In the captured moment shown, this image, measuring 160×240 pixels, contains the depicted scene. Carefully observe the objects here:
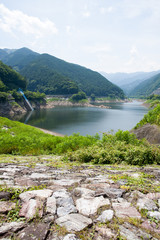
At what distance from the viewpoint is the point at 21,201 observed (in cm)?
379

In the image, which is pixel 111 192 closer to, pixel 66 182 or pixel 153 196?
pixel 153 196

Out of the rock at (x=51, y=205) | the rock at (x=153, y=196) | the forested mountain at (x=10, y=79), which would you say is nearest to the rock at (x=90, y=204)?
the rock at (x=51, y=205)

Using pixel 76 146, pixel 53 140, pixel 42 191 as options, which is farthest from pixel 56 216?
pixel 53 140

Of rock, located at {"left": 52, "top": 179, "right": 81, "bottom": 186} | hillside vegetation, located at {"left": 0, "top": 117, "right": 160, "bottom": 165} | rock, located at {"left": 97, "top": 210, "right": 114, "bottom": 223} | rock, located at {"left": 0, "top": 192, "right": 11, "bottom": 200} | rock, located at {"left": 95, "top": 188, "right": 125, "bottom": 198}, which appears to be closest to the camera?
rock, located at {"left": 97, "top": 210, "right": 114, "bottom": 223}

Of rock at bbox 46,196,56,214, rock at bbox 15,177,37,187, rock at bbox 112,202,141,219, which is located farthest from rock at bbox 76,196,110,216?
rock at bbox 15,177,37,187

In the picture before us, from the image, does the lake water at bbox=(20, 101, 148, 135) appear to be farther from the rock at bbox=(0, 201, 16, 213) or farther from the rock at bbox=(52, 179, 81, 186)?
the rock at bbox=(0, 201, 16, 213)

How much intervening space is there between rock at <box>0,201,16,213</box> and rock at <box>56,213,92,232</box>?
1.14 metres

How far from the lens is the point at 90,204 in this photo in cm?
379

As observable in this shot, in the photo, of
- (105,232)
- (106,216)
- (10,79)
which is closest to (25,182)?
(106,216)

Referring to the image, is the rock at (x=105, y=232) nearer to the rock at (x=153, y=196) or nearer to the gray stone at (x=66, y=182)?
the rock at (x=153, y=196)

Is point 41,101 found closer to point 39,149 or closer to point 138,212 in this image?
point 39,149

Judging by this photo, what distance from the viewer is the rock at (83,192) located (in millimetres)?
4242

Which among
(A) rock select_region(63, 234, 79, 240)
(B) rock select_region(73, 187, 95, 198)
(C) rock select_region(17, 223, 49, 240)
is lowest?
(B) rock select_region(73, 187, 95, 198)

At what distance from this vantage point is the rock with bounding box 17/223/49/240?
2779 millimetres
